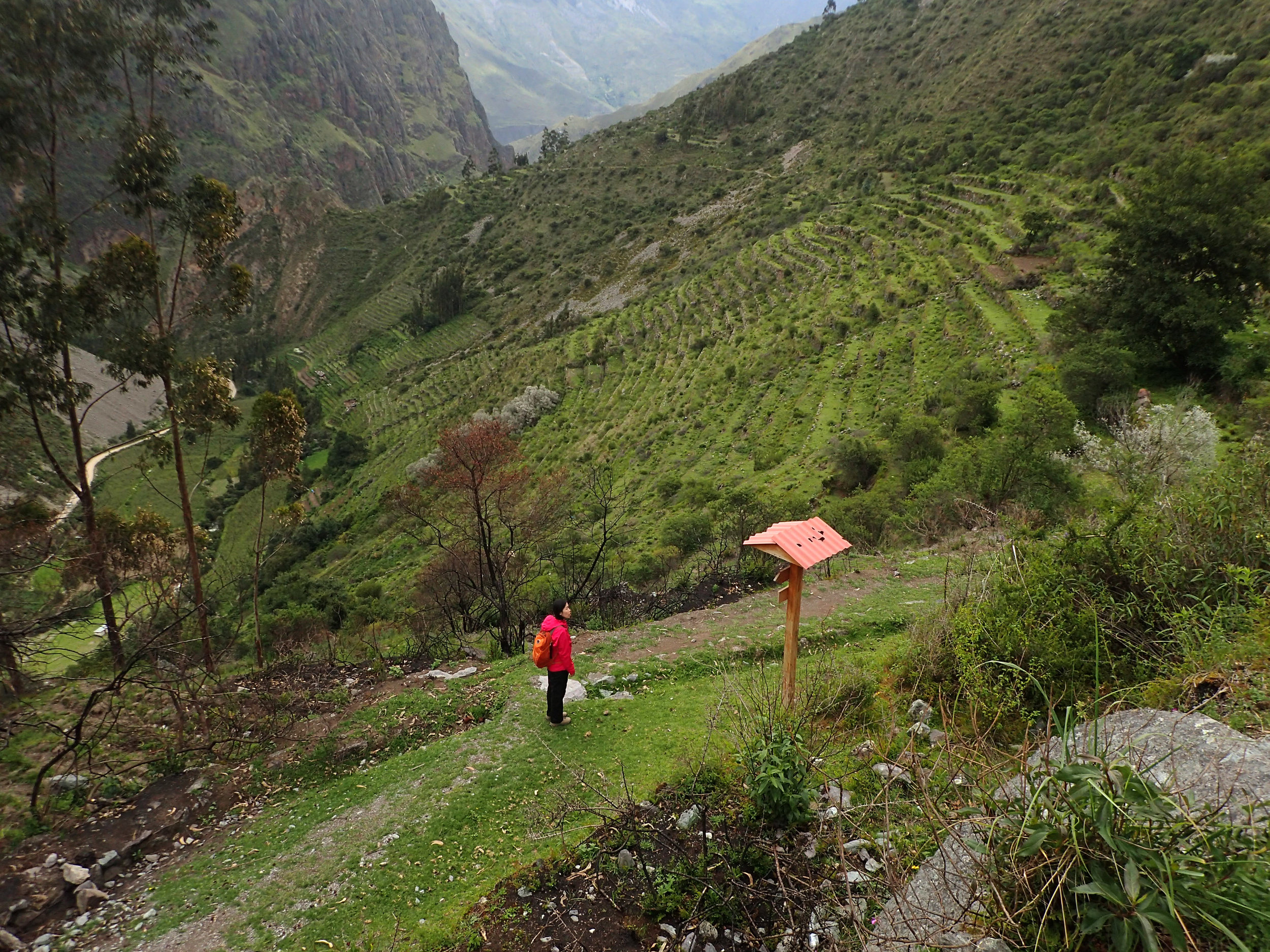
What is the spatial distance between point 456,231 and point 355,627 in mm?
97150

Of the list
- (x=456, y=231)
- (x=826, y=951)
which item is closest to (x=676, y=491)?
(x=826, y=951)

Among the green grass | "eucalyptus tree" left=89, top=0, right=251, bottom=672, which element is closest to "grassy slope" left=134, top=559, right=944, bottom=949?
"eucalyptus tree" left=89, top=0, right=251, bottom=672

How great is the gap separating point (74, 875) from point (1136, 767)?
8533 millimetres

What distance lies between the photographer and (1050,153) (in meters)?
37.7

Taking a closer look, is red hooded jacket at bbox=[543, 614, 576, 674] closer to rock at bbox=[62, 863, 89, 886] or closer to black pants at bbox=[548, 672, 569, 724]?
black pants at bbox=[548, 672, 569, 724]

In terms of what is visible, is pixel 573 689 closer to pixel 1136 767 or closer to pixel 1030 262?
pixel 1136 767

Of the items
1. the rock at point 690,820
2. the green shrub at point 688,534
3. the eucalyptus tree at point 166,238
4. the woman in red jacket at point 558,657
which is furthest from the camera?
the green shrub at point 688,534

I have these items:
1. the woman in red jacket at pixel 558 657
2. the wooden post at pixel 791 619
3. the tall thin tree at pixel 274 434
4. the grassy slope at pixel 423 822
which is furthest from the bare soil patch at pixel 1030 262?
the tall thin tree at pixel 274 434

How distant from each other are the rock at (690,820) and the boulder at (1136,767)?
178 cm

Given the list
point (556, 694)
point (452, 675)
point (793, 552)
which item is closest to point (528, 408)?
point (452, 675)

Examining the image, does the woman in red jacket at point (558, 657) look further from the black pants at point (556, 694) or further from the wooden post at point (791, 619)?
the wooden post at point (791, 619)

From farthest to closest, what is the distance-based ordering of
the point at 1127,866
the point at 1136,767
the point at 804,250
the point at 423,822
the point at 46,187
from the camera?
the point at 804,250
the point at 46,187
the point at 423,822
the point at 1136,767
the point at 1127,866

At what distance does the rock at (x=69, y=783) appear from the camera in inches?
264

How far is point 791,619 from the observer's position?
543cm
